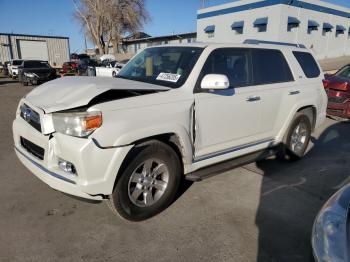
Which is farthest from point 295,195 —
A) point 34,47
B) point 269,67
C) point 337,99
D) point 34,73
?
point 34,47

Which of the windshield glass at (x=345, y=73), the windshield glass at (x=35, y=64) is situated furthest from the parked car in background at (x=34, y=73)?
the windshield glass at (x=345, y=73)

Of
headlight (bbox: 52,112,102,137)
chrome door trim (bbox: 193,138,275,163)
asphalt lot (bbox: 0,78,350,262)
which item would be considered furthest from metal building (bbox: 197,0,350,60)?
headlight (bbox: 52,112,102,137)

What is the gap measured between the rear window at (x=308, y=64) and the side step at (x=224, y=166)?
1.54 meters

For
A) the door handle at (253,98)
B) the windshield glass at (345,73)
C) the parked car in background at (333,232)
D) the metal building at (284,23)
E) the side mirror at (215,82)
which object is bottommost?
the parked car in background at (333,232)

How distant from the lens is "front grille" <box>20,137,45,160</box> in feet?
9.94

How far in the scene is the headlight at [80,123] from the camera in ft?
8.75

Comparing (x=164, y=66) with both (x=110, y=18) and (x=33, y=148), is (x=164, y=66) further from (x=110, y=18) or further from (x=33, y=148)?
(x=110, y=18)

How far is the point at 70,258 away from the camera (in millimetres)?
2680

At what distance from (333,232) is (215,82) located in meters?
1.89

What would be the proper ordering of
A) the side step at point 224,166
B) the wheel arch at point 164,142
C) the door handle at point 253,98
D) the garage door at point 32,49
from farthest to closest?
1. the garage door at point 32,49
2. the door handle at point 253,98
3. the side step at point 224,166
4. the wheel arch at point 164,142

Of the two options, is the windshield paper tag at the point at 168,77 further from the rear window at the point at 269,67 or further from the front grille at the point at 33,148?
the front grille at the point at 33,148

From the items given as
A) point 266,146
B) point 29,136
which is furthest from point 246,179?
point 29,136

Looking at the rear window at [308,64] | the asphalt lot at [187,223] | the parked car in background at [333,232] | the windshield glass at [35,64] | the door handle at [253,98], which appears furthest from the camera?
the windshield glass at [35,64]

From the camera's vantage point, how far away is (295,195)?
13.1ft
